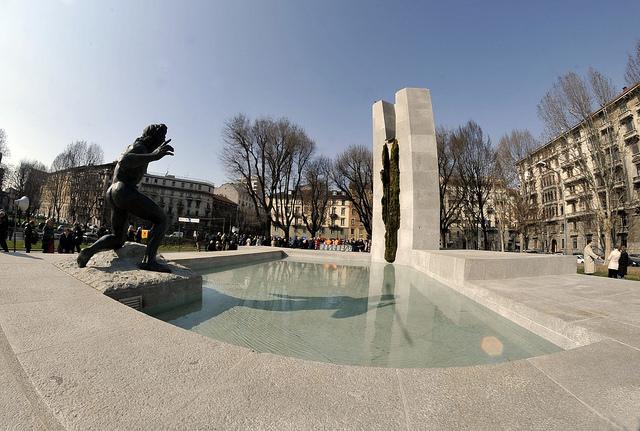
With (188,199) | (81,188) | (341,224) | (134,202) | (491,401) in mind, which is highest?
→ (188,199)

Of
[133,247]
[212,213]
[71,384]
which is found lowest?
[71,384]

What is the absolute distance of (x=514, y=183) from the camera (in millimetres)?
28047

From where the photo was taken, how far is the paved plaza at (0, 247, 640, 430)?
1.37 meters

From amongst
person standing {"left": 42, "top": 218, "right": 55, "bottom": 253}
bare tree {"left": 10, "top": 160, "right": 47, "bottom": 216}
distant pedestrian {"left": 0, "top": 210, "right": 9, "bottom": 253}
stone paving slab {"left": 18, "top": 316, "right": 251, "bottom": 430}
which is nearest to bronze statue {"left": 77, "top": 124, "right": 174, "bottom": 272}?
stone paving slab {"left": 18, "top": 316, "right": 251, "bottom": 430}

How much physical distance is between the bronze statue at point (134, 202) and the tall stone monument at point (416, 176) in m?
12.7

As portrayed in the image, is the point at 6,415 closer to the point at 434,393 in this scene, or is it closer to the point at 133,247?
the point at 434,393

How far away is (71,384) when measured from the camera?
5.16ft

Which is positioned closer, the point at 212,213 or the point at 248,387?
the point at 248,387

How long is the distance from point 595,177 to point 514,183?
584 cm

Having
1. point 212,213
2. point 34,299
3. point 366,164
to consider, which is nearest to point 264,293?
point 34,299

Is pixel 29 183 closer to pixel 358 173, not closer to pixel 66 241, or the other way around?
pixel 66 241

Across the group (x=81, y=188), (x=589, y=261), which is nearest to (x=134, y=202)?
(x=589, y=261)

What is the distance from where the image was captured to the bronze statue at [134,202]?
507cm

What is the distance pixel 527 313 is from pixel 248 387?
4224 mm
